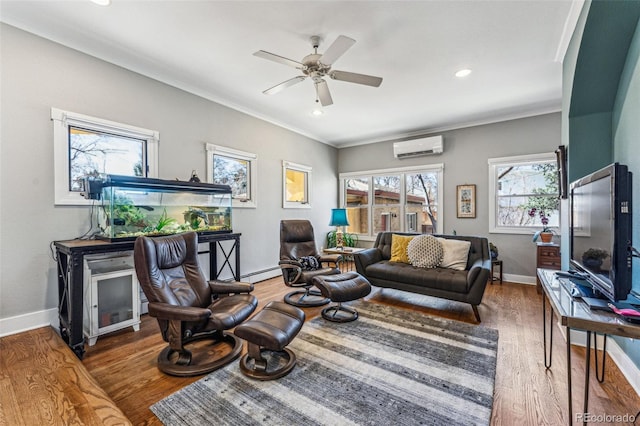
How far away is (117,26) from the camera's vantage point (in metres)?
2.46

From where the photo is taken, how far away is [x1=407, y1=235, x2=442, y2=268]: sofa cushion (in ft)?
11.6

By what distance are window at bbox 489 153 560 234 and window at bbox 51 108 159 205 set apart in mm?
5344

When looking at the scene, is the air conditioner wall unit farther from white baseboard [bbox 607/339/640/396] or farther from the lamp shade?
white baseboard [bbox 607/339/640/396]

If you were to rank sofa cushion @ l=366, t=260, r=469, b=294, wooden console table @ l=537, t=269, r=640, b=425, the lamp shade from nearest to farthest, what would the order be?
wooden console table @ l=537, t=269, r=640, b=425 → sofa cushion @ l=366, t=260, r=469, b=294 → the lamp shade

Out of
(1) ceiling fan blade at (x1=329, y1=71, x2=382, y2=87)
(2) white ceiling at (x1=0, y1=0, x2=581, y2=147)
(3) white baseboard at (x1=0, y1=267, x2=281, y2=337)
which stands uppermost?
(2) white ceiling at (x1=0, y1=0, x2=581, y2=147)

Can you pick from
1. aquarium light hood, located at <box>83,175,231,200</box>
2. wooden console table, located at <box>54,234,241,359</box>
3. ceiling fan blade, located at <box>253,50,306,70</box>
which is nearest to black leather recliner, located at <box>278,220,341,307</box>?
aquarium light hood, located at <box>83,175,231,200</box>

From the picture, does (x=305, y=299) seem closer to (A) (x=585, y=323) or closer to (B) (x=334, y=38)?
(A) (x=585, y=323)

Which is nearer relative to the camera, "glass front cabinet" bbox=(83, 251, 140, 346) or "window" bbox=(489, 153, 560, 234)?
"glass front cabinet" bbox=(83, 251, 140, 346)

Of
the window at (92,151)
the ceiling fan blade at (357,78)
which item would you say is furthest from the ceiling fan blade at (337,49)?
the window at (92,151)

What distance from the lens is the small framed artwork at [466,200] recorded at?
16.5 ft

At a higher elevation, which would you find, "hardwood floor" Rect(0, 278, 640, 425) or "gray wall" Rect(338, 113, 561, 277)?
"gray wall" Rect(338, 113, 561, 277)

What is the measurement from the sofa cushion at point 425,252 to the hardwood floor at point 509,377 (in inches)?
24.6

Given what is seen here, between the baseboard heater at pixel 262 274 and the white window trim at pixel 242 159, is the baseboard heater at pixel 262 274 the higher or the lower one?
the lower one

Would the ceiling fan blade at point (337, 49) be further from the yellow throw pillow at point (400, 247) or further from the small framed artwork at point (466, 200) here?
the small framed artwork at point (466, 200)
